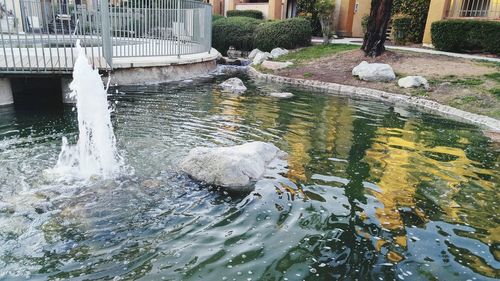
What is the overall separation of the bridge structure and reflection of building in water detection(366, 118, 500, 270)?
677cm

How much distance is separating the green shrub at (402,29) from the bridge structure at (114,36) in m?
10.2

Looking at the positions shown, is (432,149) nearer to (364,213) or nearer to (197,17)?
(364,213)

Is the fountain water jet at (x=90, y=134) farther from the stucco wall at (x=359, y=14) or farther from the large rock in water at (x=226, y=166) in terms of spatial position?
the stucco wall at (x=359, y=14)

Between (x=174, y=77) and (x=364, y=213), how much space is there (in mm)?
9808

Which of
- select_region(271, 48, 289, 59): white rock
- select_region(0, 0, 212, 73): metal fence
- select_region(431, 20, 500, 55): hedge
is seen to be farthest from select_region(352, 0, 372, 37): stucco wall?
select_region(0, 0, 212, 73): metal fence

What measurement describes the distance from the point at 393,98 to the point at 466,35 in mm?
7436

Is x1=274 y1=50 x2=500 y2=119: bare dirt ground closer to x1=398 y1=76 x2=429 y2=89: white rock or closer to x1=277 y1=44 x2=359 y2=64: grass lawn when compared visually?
x1=398 y1=76 x2=429 y2=89: white rock

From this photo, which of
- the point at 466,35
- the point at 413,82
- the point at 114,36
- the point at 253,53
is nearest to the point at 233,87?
the point at 114,36

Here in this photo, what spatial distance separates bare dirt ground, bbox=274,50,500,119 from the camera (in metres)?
11.2

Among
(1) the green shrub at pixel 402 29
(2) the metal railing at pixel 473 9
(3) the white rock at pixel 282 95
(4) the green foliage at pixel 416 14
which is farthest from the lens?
(1) the green shrub at pixel 402 29

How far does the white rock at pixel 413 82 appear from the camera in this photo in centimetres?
1273

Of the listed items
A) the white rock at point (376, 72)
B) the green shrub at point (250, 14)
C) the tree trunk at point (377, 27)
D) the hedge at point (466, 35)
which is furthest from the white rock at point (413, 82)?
the green shrub at point (250, 14)

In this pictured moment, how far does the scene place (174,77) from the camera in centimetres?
1341

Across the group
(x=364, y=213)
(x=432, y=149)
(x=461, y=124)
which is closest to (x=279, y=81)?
(x=461, y=124)
